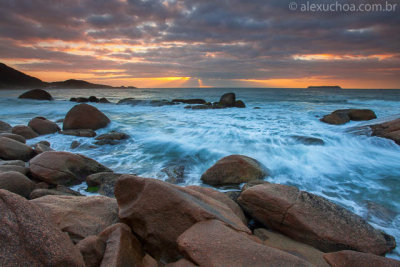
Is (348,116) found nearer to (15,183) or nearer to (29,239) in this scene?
(15,183)

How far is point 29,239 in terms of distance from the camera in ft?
5.30

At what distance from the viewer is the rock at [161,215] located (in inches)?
97.6

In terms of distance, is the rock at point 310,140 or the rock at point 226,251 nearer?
the rock at point 226,251

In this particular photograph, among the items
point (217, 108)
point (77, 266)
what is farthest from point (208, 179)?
point (217, 108)

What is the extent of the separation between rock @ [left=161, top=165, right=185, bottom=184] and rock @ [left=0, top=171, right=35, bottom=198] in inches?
105

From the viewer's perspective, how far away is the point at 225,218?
2592 mm

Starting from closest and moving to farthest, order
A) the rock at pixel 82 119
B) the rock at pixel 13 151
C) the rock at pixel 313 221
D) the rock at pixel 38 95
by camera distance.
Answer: the rock at pixel 313 221 → the rock at pixel 13 151 → the rock at pixel 82 119 → the rock at pixel 38 95

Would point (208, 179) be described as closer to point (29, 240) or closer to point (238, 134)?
point (29, 240)

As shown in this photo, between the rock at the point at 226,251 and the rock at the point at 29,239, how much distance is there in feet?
2.97

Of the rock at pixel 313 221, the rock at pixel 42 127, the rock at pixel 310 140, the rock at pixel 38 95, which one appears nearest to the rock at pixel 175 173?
the rock at pixel 313 221

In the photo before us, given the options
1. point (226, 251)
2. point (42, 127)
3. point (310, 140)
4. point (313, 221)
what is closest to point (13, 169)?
point (226, 251)

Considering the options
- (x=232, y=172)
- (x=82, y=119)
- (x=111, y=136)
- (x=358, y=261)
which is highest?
(x=82, y=119)

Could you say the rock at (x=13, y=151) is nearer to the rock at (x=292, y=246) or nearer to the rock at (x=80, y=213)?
the rock at (x=80, y=213)

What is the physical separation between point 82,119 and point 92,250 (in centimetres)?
961
